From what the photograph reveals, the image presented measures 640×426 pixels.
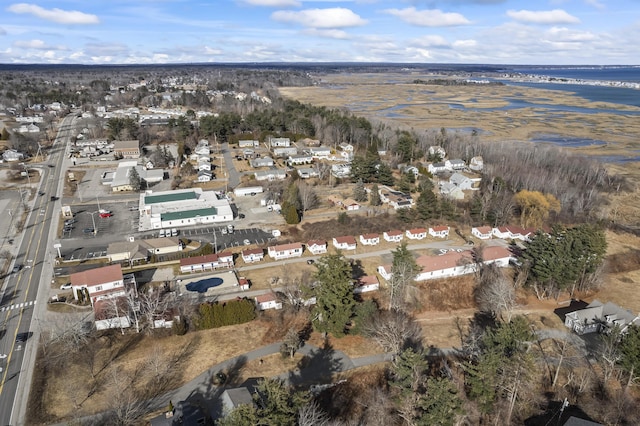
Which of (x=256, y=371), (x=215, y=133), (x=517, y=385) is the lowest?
(x=256, y=371)

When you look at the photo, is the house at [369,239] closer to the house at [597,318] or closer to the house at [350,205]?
the house at [350,205]

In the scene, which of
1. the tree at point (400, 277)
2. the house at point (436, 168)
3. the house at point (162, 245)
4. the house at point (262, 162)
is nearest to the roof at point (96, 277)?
the house at point (162, 245)

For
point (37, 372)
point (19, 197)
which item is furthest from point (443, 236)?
point (19, 197)

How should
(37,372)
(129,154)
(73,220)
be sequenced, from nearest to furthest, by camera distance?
(37,372), (73,220), (129,154)

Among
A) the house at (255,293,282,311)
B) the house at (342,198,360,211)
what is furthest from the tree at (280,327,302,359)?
the house at (342,198,360,211)

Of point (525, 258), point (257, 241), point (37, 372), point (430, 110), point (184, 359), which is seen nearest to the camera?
point (37, 372)

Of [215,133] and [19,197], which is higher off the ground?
[215,133]

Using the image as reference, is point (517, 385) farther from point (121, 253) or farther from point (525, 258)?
point (121, 253)
